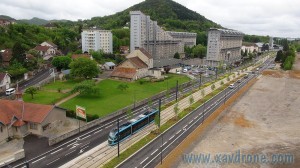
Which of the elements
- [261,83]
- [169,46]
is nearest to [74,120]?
[261,83]

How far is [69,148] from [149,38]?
98.8 m

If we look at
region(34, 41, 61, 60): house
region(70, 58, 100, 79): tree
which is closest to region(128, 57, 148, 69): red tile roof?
region(70, 58, 100, 79): tree

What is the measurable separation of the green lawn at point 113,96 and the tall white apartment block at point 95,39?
56773 mm

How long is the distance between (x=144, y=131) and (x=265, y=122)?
2780cm

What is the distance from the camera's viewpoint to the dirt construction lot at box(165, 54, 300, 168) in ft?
133

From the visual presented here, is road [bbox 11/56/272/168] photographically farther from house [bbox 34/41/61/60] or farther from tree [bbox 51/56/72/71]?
house [bbox 34/41/61/60]

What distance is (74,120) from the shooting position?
5512 cm

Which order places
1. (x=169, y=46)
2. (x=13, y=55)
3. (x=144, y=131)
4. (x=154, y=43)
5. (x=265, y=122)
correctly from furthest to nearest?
1. (x=169, y=46)
2. (x=154, y=43)
3. (x=13, y=55)
4. (x=265, y=122)
5. (x=144, y=131)

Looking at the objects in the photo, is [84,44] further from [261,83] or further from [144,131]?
[144,131]

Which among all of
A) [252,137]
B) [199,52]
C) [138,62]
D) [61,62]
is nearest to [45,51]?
[61,62]

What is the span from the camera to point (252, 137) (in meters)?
50.3

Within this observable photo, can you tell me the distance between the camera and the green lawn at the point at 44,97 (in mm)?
66000

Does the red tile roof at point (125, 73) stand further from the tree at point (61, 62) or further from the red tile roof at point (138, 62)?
the tree at point (61, 62)

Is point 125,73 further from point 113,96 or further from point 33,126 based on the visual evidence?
point 33,126
